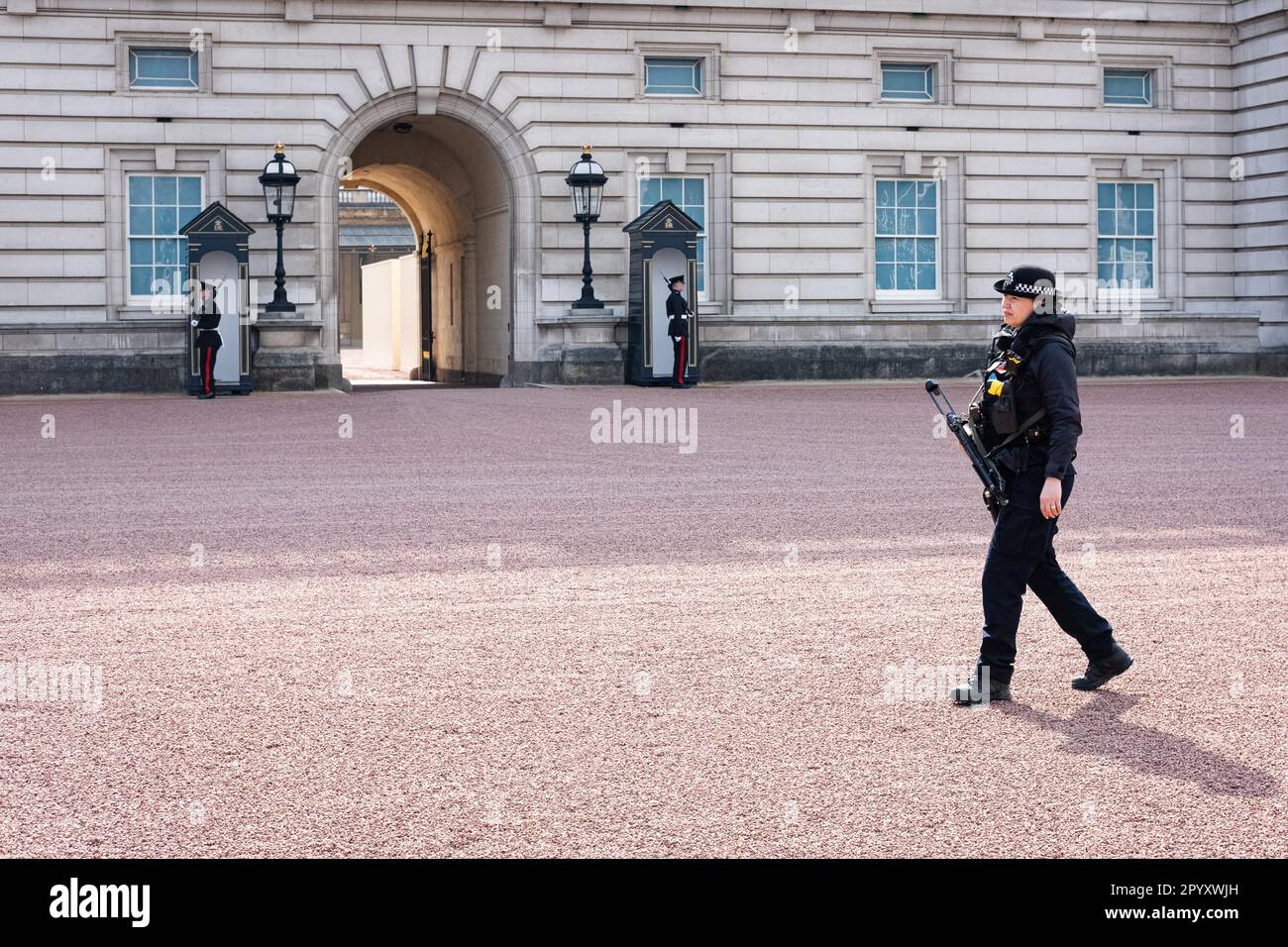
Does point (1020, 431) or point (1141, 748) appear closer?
point (1141, 748)

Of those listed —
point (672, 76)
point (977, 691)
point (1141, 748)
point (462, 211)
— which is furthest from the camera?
point (462, 211)

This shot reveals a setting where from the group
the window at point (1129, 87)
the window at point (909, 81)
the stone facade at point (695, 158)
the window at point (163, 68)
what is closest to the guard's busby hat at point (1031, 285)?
the stone facade at point (695, 158)

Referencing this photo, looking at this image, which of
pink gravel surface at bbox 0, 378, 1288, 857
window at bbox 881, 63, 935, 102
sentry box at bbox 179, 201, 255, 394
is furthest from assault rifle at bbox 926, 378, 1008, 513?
window at bbox 881, 63, 935, 102

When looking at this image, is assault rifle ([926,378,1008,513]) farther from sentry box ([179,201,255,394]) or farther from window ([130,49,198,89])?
window ([130,49,198,89])

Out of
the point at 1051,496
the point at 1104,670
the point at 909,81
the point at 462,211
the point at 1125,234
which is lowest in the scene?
the point at 1104,670

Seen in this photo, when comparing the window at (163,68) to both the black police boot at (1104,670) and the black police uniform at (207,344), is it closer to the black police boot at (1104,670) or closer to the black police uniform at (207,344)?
the black police uniform at (207,344)

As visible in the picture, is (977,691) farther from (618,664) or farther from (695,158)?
(695,158)

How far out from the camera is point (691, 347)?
26.4 metres

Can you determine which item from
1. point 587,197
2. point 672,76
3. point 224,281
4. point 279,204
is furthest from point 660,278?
point 224,281

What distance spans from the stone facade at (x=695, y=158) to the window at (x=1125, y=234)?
0.74 feet

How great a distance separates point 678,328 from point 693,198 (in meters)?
3.11

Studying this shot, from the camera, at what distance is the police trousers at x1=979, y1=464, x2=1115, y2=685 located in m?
6.60

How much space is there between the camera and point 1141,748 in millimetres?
5938

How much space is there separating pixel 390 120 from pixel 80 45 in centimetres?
463
